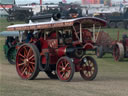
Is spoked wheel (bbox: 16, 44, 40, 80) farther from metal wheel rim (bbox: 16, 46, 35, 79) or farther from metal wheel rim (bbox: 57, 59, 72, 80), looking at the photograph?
metal wheel rim (bbox: 57, 59, 72, 80)

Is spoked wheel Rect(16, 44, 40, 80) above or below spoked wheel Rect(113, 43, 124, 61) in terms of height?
above

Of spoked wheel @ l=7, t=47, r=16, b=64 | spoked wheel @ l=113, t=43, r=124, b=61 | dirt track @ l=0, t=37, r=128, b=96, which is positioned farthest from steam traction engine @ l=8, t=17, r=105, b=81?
spoked wheel @ l=113, t=43, r=124, b=61

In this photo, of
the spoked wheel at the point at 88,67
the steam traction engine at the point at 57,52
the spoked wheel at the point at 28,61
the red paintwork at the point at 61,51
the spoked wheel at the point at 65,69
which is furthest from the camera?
the spoked wheel at the point at 88,67

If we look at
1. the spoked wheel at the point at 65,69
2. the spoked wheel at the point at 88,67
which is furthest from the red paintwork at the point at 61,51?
the spoked wheel at the point at 88,67

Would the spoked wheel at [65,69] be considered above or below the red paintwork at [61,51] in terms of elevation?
below

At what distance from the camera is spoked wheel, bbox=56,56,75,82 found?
459 inches

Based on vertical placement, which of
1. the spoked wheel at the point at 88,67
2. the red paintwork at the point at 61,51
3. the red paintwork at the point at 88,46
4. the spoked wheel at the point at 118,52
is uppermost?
the red paintwork at the point at 88,46

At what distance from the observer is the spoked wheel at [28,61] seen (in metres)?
12.3

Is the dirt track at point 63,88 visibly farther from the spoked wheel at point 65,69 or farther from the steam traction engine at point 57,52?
the steam traction engine at point 57,52

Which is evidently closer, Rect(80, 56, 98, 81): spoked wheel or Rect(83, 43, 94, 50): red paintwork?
Rect(83, 43, 94, 50): red paintwork

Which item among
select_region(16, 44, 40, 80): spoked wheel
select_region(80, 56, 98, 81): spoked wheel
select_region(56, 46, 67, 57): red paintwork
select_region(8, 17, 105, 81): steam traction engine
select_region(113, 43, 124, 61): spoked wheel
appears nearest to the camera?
select_region(8, 17, 105, 81): steam traction engine

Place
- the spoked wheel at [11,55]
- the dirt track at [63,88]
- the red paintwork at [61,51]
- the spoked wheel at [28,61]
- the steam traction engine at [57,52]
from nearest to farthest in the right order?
1. the dirt track at [63,88]
2. the steam traction engine at [57,52]
3. the red paintwork at [61,51]
4. the spoked wheel at [28,61]
5. the spoked wheel at [11,55]

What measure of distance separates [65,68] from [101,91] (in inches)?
84.6

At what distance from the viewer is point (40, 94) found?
30.4 feet
